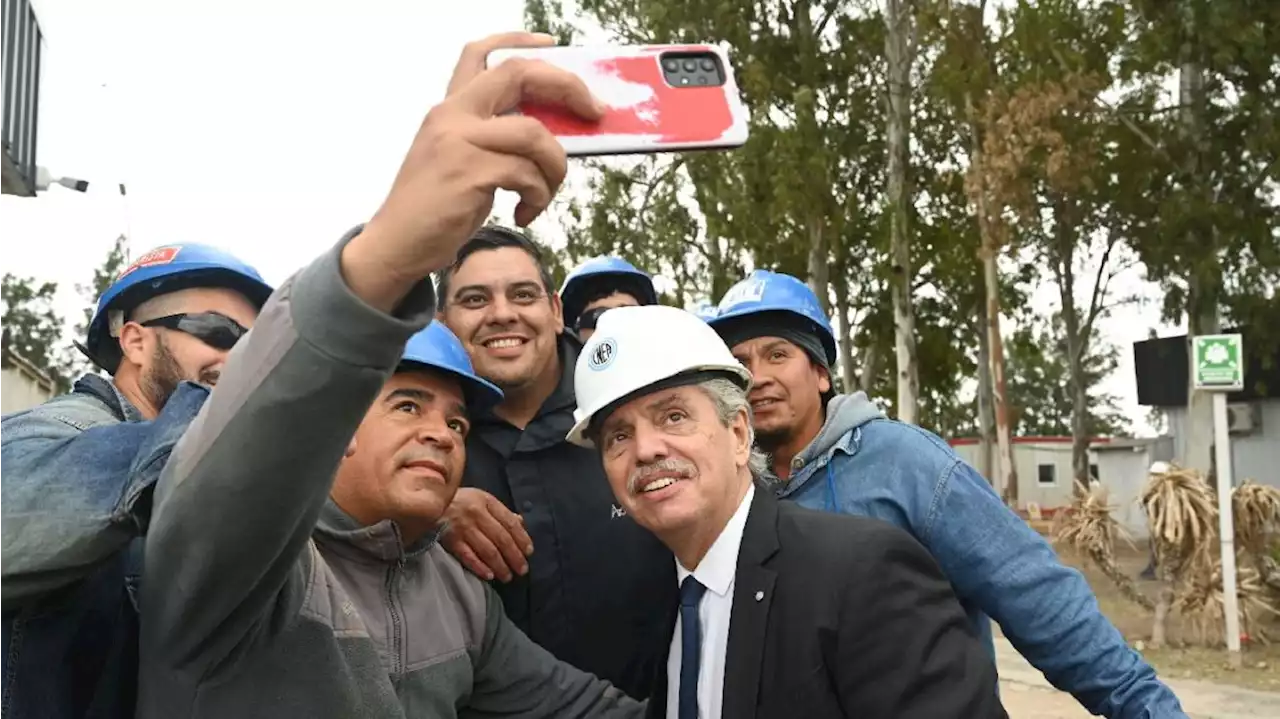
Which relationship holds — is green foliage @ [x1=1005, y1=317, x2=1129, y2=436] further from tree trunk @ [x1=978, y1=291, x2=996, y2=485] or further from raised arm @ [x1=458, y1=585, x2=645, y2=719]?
raised arm @ [x1=458, y1=585, x2=645, y2=719]

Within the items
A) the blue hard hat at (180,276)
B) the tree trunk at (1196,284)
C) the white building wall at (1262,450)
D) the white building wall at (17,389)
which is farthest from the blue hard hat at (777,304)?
the white building wall at (1262,450)

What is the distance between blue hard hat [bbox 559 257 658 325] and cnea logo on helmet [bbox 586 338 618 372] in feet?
7.31

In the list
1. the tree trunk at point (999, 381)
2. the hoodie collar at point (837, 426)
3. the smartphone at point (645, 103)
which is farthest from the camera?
the tree trunk at point (999, 381)

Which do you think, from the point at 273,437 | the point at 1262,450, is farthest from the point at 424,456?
the point at 1262,450

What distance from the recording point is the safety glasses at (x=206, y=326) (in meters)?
2.25

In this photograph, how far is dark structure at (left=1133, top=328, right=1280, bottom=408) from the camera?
23156 mm

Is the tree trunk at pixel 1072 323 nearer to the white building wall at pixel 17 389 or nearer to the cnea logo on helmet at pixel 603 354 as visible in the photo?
the white building wall at pixel 17 389

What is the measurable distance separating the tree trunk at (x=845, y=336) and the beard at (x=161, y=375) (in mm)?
23382

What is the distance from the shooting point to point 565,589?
10.3ft

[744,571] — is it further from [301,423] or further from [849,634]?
[301,423]

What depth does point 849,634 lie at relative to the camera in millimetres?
2027

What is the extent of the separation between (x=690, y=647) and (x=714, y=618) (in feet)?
0.24

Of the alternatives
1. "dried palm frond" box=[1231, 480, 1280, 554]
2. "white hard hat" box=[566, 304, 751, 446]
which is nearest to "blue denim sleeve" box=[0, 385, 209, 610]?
"white hard hat" box=[566, 304, 751, 446]

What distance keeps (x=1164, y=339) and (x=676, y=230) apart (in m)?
11.0
